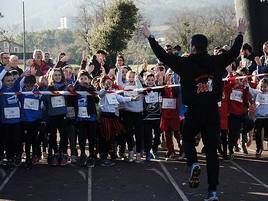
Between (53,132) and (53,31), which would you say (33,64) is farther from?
(53,31)

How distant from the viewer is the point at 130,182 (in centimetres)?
866

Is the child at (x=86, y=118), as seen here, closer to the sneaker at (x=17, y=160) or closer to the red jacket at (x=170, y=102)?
the sneaker at (x=17, y=160)

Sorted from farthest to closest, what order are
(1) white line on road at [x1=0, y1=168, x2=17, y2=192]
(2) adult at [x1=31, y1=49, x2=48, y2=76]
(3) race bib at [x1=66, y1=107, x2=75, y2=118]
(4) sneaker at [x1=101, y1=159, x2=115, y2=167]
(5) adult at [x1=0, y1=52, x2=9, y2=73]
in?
(2) adult at [x1=31, y1=49, x2=48, y2=76], (5) adult at [x1=0, y1=52, x2=9, y2=73], (3) race bib at [x1=66, y1=107, x2=75, y2=118], (4) sneaker at [x1=101, y1=159, x2=115, y2=167], (1) white line on road at [x1=0, y1=168, x2=17, y2=192]

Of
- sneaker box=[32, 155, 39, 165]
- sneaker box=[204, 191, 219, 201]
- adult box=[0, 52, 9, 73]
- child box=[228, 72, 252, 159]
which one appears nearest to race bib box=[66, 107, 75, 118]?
Answer: sneaker box=[32, 155, 39, 165]

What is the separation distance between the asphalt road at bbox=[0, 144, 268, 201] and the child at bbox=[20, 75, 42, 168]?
43 centimetres

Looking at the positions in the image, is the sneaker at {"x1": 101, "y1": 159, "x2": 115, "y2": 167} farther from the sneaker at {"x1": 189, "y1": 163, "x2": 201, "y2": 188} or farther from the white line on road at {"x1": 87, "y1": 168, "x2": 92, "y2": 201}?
the sneaker at {"x1": 189, "y1": 163, "x2": 201, "y2": 188}

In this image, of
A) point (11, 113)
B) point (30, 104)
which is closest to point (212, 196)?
point (30, 104)

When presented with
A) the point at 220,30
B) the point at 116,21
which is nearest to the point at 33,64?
the point at 116,21

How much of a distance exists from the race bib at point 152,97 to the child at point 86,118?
1.15 meters

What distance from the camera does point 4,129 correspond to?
1015 centimetres

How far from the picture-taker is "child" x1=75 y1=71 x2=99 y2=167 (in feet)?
33.7

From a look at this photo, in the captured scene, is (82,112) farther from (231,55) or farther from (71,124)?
(231,55)

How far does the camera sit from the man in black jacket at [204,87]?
6914 mm

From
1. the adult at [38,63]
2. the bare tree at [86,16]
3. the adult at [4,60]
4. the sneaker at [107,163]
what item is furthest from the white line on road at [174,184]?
the bare tree at [86,16]
